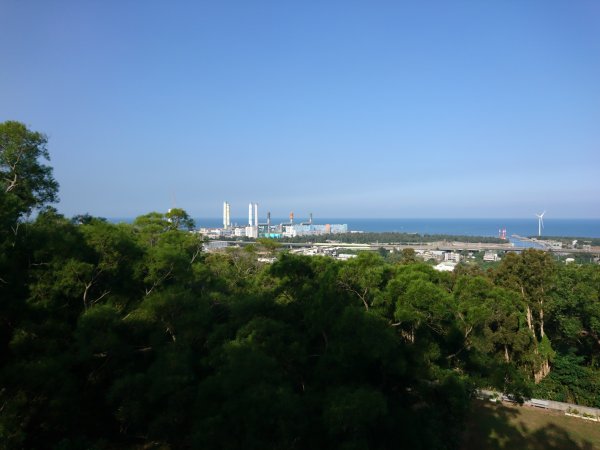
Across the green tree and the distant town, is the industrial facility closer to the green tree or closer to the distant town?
the distant town

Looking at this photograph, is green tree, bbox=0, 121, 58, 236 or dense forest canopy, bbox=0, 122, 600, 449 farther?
A: green tree, bbox=0, 121, 58, 236

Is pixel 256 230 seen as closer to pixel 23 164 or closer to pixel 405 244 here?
pixel 405 244

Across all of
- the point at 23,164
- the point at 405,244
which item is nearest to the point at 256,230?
the point at 405,244

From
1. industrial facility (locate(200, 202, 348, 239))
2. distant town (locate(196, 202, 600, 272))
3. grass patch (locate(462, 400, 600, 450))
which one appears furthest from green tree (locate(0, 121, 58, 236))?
industrial facility (locate(200, 202, 348, 239))

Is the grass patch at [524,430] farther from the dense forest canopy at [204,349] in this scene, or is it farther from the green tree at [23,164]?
the green tree at [23,164]

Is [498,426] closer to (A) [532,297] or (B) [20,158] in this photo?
(A) [532,297]

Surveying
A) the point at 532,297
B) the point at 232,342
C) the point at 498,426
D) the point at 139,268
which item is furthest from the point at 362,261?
the point at 532,297
